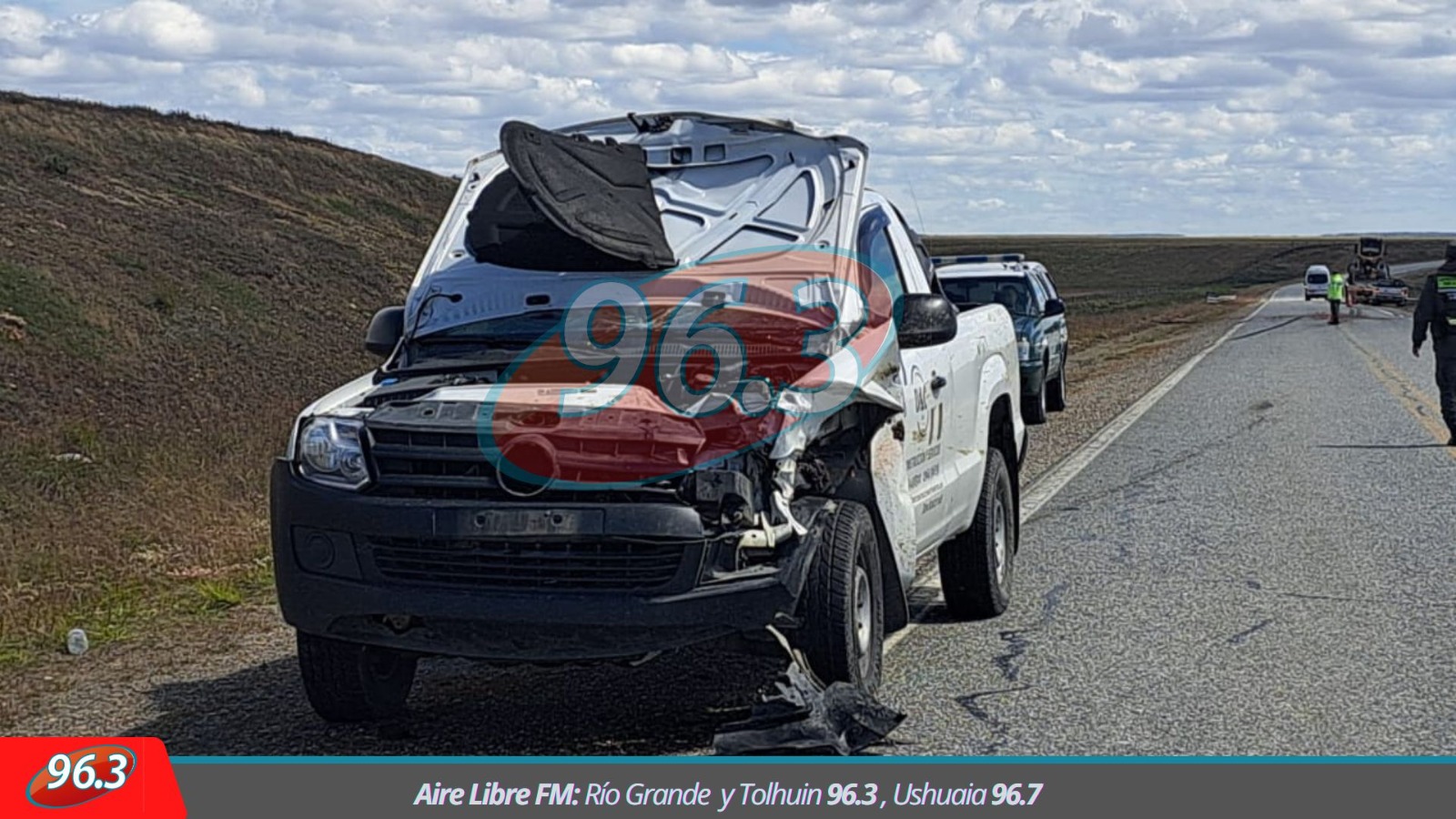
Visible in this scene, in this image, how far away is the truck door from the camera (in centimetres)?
710

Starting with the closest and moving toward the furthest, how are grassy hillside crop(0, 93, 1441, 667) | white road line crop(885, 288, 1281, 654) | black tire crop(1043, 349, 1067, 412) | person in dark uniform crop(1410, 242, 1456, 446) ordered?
white road line crop(885, 288, 1281, 654) → grassy hillside crop(0, 93, 1441, 667) → person in dark uniform crop(1410, 242, 1456, 446) → black tire crop(1043, 349, 1067, 412)

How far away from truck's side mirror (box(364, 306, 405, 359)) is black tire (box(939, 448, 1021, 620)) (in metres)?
2.69

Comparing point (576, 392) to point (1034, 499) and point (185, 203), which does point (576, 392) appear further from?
point (185, 203)

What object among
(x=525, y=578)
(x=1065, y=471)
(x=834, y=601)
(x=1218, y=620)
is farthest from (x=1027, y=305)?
(x=525, y=578)

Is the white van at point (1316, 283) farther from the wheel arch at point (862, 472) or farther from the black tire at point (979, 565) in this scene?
the wheel arch at point (862, 472)

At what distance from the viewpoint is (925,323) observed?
702cm

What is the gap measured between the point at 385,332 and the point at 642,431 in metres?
1.97

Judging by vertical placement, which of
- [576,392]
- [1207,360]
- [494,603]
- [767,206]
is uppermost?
[767,206]

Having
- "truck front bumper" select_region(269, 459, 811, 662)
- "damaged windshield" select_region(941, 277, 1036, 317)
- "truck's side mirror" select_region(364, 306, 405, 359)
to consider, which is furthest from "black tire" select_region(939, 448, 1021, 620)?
"damaged windshield" select_region(941, 277, 1036, 317)

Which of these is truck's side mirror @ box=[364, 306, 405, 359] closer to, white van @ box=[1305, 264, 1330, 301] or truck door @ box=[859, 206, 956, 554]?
truck door @ box=[859, 206, 956, 554]

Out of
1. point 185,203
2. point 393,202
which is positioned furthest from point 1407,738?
point 393,202

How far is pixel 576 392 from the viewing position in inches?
233

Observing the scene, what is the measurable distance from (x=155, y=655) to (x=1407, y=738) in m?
5.12
